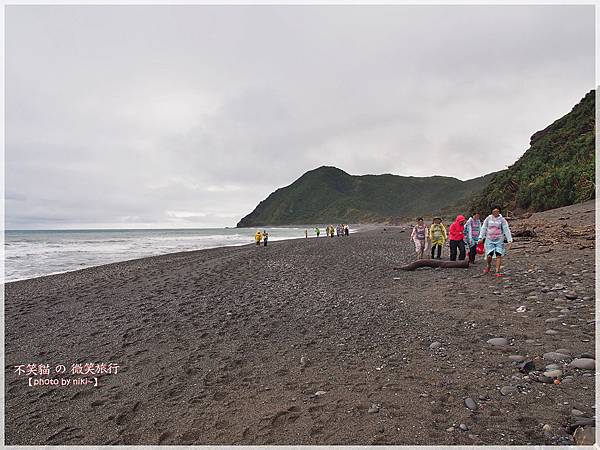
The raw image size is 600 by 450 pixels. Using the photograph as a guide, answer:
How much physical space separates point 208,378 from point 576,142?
3761 cm

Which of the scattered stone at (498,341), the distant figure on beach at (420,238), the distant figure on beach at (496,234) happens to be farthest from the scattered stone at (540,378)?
the distant figure on beach at (420,238)

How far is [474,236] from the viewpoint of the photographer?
12.3m

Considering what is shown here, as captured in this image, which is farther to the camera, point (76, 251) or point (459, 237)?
point (76, 251)

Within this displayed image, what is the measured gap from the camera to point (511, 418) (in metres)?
3.27

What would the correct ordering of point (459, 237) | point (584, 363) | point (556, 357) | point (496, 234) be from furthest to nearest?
point (459, 237), point (496, 234), point (556, 357), point (584, 363)

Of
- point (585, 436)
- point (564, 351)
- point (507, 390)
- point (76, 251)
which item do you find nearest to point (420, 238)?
point (564, 351)

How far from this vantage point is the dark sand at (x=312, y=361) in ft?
11.3

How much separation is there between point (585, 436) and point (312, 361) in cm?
330

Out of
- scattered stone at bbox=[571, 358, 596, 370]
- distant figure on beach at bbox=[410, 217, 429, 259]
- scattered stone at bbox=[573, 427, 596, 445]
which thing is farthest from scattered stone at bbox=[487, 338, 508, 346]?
distant figure on beach at bbox=[410, 217, 429, 259]

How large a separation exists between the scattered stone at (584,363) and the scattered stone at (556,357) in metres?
0.14

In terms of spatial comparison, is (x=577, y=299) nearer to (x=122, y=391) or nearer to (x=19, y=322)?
(x=122, y=391)

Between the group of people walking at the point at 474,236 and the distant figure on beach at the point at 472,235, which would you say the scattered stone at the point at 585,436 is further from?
the distant figure on beach at the point at 472,235

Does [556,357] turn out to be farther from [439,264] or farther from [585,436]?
[439,264]

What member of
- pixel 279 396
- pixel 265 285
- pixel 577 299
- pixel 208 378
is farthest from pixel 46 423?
pixel 577 299
